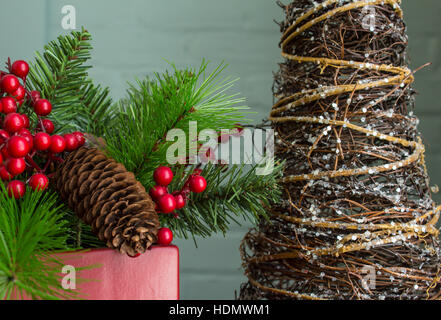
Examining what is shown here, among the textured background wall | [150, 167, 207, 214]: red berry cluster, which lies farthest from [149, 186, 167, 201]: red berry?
the textured background wall

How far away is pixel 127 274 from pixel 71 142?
11 cm

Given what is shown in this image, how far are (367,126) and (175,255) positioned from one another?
217 mm

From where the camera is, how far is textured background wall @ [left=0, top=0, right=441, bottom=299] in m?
0.77

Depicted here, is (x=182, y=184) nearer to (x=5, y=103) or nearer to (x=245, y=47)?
(x=5, y=103)

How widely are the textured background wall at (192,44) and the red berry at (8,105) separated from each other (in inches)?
18.3

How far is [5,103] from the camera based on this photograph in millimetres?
323

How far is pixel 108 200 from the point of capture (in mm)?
296

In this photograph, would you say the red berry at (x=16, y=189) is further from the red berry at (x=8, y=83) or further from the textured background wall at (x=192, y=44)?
the textured background wall at (x=192, y=44)

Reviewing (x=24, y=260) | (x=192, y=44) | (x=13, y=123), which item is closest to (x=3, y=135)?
(x=13, y=123)

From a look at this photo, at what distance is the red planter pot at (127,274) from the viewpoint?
0.29 m

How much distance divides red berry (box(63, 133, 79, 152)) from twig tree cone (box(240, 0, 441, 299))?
199 mm

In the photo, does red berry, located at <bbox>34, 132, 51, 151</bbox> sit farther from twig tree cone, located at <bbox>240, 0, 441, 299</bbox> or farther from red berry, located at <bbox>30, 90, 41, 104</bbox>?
twig tree cone, located at <bbox>240, 0, 441, 299</bbox>

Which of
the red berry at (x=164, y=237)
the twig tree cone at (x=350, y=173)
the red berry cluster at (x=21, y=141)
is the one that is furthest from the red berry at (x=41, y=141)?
the twig tree cone at (x=350, y=173)
